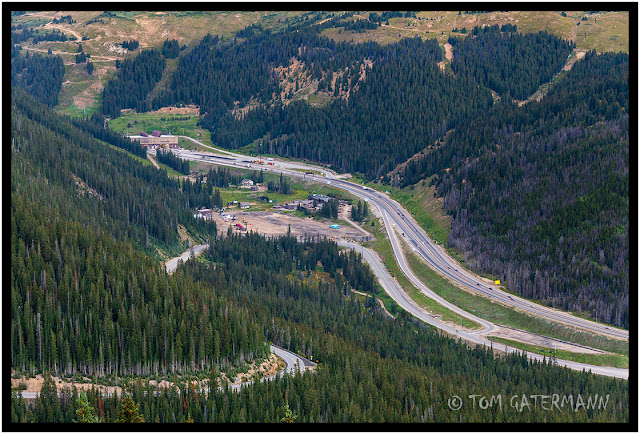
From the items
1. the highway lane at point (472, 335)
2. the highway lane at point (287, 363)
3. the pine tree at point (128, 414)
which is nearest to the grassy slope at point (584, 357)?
the highway lane at point (472, 335)

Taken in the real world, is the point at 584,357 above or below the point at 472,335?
above

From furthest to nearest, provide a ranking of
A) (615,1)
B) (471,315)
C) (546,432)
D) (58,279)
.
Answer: (471,315)
(58,279)
(615,1)
(546,432)

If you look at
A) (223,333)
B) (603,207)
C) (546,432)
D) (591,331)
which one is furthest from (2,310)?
(603,207)

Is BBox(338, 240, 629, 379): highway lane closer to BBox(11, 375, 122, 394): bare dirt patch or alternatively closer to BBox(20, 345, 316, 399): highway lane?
BBox(20, 345, 316, 399): highway lane

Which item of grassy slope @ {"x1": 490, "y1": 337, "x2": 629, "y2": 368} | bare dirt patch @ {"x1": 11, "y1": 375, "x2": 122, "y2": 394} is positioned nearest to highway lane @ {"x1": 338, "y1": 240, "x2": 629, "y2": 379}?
grassy slope @ {"x1": 490, "y1": 337, "x2": 629, "y2": 368}

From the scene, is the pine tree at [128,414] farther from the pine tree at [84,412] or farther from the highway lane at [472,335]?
the highway lane at [472,335]

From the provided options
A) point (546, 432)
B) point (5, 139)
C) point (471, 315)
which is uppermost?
point (5, 139)

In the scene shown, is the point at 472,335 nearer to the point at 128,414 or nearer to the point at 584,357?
the point at 584,357

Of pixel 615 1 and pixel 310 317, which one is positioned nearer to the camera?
pixel 615 1

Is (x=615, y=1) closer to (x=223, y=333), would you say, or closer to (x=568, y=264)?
(x=223, y=333)

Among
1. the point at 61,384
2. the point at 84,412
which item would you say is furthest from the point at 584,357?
the point at 84,412

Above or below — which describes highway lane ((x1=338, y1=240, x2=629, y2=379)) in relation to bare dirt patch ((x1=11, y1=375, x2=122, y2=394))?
below
